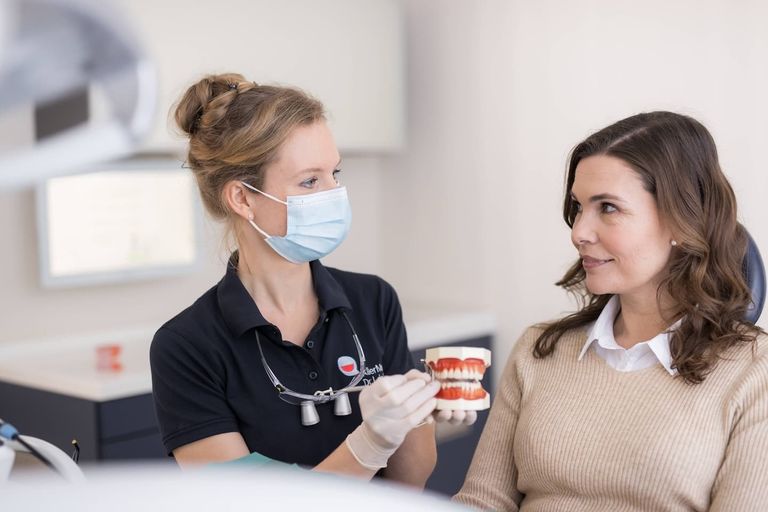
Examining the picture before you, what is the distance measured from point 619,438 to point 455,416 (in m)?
0.35

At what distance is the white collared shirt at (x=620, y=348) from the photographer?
1.75 meters

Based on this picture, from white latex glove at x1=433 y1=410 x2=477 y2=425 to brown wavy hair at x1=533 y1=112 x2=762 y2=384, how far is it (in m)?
0.42

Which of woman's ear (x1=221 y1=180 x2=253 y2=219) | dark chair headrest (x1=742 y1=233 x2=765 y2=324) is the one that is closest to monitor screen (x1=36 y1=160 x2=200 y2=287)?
woman's ear (x1=221 y1=180 x2=253 y2=219)

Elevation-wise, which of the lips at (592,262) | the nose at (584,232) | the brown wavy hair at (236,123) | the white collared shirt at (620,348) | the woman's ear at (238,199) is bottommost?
the white collared shirt at (620,348)

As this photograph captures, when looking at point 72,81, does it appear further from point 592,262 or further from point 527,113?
point 527,113

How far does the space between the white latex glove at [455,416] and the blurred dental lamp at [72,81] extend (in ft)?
3.14

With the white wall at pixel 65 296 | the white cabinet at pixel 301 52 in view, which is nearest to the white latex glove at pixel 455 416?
the white wall at pixel 65 296

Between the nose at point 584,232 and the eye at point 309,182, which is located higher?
the eye at point 309,182

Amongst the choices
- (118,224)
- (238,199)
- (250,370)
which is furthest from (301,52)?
(250,370)

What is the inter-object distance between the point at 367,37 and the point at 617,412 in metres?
2.36

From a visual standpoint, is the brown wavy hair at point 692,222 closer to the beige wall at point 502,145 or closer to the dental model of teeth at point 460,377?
the dental model of teeth at point 460,377

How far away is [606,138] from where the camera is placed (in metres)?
1.83

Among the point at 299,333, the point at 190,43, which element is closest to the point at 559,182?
the point at 190,43

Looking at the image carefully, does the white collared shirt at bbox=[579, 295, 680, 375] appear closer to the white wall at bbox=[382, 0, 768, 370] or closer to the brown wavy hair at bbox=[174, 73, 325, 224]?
the brown wavy hair at bbox=[174, 73, 325, 224]
